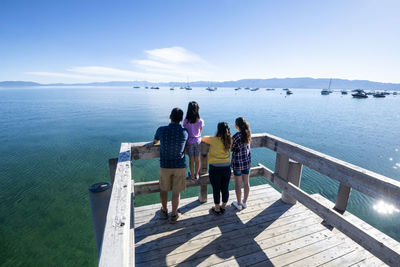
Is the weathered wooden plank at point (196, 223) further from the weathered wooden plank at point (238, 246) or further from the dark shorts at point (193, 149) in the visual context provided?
the dark shorts at point (193, 149)

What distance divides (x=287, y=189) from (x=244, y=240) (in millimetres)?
1396

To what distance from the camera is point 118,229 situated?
4.41 ft

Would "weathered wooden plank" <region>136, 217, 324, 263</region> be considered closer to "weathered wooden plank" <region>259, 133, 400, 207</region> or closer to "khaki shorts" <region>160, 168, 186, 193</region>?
"khaki shorts" <region>160, 168, 186, 193</region>

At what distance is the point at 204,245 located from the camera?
338cm

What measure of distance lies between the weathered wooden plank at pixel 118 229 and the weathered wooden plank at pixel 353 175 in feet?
8.98

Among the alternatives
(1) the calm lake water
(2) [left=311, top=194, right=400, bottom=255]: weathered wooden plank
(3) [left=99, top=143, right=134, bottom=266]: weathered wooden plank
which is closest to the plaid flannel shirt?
(2) [left=311, top=194, right=400, bottom=255]: weathered wooden plank

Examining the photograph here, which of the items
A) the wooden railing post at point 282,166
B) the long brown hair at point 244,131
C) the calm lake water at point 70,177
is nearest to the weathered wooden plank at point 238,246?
the wooden railing post at point 282,166

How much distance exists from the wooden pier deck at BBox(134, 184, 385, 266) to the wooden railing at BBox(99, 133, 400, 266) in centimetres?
65

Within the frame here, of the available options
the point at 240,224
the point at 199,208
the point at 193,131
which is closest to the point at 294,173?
the point at 240,224

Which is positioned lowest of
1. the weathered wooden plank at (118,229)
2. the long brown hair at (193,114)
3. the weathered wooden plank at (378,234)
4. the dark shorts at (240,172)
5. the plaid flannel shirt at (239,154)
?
the weathered wooden plank at (378,234)

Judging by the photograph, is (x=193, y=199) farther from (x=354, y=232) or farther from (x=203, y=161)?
(x=354, y=232)

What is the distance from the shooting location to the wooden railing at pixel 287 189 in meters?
1.31

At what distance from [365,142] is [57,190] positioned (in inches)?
1245

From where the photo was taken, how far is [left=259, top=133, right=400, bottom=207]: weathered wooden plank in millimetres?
2135
